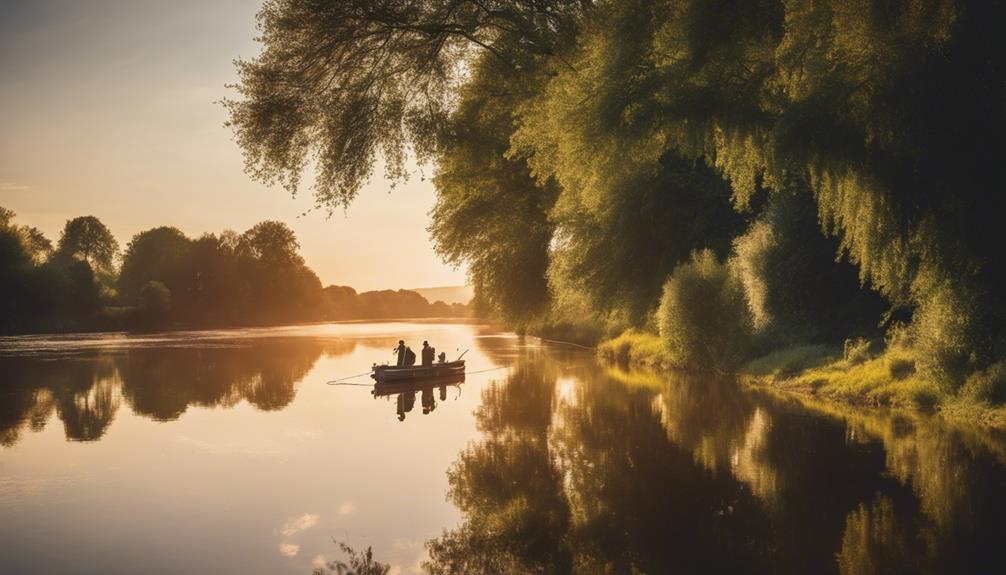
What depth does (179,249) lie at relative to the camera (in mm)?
112750

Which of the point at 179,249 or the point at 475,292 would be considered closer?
the point at 475,292

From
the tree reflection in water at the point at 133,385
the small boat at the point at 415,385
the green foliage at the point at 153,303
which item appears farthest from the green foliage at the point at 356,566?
the green foliage at the point at 153,303

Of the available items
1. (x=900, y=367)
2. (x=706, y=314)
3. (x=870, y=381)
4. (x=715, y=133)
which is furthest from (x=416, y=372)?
(x=715, y=133)

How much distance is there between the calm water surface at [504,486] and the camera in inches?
371

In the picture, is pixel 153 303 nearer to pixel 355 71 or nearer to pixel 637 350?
pixel 637 350

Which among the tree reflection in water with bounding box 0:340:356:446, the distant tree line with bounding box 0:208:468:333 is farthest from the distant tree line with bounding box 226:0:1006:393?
the distant tree line with bounding box 0:208:468:333

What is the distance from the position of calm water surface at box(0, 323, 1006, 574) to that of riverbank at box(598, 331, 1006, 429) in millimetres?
803

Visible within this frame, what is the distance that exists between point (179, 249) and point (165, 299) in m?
22.7

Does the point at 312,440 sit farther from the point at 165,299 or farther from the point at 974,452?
the point at 165,299

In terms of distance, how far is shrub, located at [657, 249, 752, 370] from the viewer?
98.6 feet

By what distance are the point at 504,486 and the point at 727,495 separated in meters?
3.30

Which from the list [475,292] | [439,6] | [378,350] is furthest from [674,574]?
[378,350]

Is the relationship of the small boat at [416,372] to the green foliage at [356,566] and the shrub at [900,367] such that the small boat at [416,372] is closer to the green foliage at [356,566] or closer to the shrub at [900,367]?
the shrub at [900,367]

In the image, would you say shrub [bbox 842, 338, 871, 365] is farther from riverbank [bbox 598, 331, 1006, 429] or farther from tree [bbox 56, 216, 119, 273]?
tree [bbox 56, 216, 119, 273]
